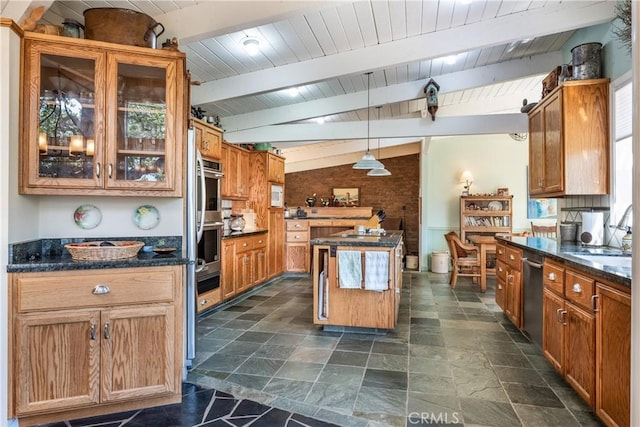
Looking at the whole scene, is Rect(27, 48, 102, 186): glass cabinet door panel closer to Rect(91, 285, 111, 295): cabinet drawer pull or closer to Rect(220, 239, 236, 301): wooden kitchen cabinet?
Rect(91, 285, 111, 295): cabinet drawer pull

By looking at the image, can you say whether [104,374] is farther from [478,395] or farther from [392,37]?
[392,37]

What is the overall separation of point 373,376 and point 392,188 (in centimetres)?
649

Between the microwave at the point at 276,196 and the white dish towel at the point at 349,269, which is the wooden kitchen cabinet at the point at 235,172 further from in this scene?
the white dish towel at the point at 349,269

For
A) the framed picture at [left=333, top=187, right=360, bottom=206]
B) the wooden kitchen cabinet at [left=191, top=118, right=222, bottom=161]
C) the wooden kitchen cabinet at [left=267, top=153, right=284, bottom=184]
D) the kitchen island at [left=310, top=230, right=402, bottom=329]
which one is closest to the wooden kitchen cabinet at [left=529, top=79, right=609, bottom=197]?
the kitchen island at [left=310, top=230, right=402, bottom=329]

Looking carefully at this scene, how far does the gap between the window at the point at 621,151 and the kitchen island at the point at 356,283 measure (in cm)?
177

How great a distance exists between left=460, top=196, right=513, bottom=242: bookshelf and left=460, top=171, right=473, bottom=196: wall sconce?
225mm

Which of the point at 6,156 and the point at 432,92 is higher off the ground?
the point at 432,92

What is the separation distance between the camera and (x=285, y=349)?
2.96 meters

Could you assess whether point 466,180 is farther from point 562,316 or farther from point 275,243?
point 562,316

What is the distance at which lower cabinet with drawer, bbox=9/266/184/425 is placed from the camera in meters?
1.86

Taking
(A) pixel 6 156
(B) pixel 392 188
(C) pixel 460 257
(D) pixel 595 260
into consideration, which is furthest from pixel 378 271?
(B) pixel 392 188

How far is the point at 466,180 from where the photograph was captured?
22.5 feet

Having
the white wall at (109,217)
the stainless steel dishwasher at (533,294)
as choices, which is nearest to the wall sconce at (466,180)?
the stainless steel dishwasher at (533,294)

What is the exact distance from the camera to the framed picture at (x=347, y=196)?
873 centimetres
